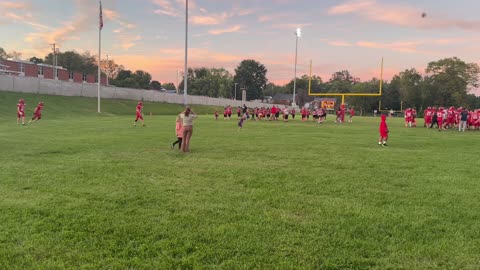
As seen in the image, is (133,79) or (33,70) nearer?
(33,70)

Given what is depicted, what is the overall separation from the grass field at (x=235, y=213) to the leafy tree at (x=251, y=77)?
134 meters

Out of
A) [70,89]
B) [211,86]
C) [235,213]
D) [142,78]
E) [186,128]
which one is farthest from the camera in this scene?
[142,78]

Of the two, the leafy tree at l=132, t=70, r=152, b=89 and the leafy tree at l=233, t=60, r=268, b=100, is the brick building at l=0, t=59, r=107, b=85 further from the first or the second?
the leafy tree at l=233, t=60, r=268, b=100

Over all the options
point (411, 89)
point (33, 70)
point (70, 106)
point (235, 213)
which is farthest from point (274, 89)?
point (235, 213)

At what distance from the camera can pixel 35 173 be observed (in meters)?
9.69

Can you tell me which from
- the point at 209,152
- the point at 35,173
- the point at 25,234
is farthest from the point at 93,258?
the point at 209,152

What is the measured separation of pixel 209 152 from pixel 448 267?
34.0 feet

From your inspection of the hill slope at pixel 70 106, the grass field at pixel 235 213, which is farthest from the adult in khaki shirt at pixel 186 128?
the hill slope at pixel 70 106

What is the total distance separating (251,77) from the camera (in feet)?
477

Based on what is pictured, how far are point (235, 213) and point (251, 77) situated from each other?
140726 mm

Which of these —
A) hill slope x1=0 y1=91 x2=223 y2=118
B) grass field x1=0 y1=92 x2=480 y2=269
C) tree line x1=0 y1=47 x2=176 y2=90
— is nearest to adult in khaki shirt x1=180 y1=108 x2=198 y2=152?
grass field x1=0 y1=92 x2=480 y2=269

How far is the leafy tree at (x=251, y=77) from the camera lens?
476ft

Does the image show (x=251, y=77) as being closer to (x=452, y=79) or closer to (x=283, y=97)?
(x=283, y=97)

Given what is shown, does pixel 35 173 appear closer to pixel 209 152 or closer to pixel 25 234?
pixel 25 234
